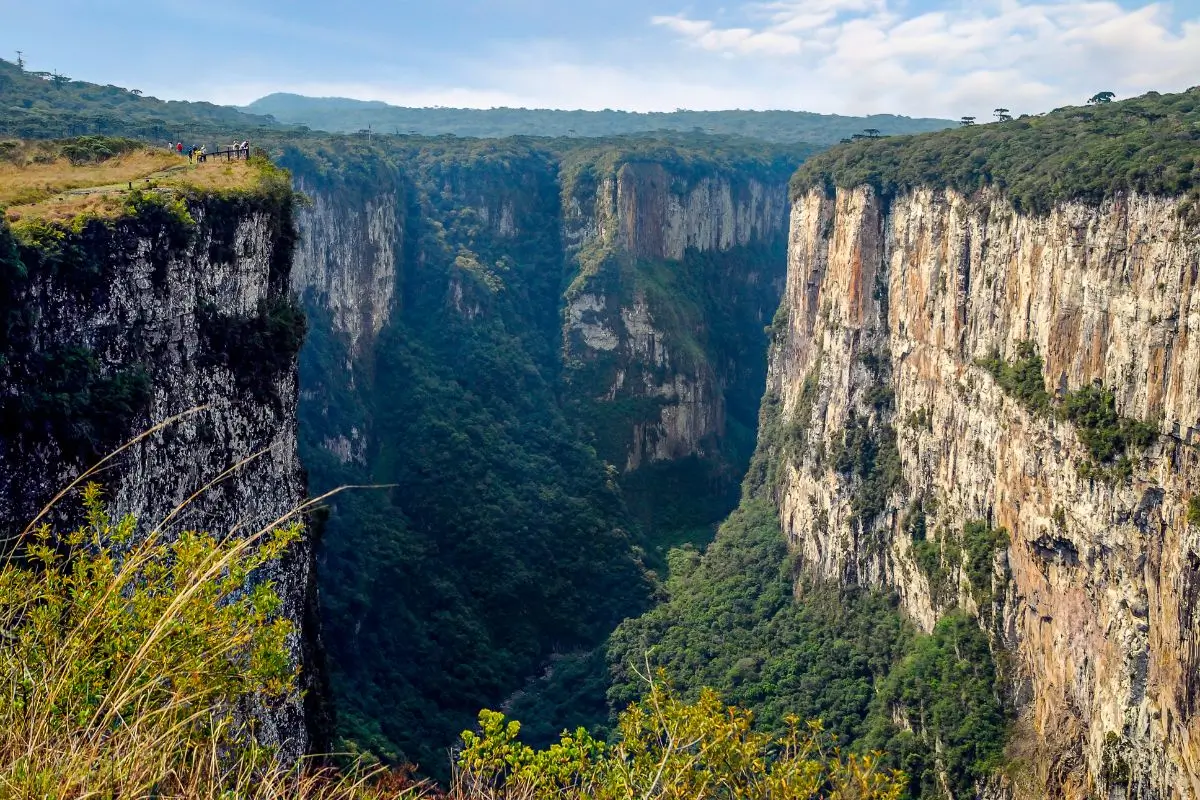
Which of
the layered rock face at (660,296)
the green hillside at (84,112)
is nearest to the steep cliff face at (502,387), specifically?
the layered rock face at (660,296)

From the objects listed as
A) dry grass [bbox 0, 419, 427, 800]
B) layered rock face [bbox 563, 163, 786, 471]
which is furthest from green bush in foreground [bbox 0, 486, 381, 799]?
layered rock face [bbox 563, 163, 786, 471]

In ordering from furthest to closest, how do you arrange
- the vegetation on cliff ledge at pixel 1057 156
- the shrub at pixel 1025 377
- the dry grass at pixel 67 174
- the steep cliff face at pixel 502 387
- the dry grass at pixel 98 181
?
the steep cliff face at pixel 502 387 → the shrub at pixel 1025 377 → the vegetation on cliff ledge at pixel 1057 156 → the dry grass at pixel 67 174 → the dry grass at pixel 98 181

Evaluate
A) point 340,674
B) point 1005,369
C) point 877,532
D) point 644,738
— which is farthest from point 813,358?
point 644,738

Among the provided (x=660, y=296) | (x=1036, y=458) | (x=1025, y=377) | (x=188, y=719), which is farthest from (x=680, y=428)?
(x=188, y=719)

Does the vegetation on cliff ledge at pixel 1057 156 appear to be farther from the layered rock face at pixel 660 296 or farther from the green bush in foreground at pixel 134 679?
the green bush in foreground at pixel 134 679

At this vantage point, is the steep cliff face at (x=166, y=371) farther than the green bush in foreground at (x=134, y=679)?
Yes

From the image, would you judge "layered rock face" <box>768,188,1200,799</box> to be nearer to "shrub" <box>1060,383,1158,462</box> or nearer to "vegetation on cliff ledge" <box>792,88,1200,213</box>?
"shrub" <box>1060,383,1158,462</box>

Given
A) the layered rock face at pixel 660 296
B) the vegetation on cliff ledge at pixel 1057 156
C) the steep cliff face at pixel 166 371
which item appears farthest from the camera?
the layered rock face at pixel 660 296
